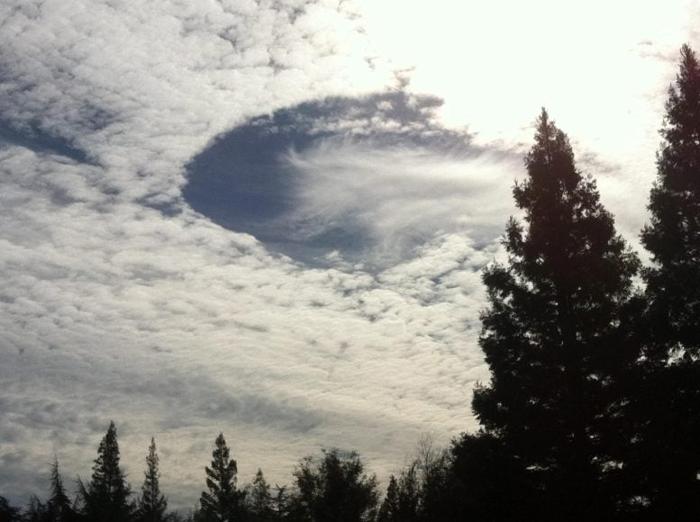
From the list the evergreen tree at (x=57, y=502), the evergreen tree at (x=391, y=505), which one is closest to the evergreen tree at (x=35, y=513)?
the evergreen tree at (x=57, y=502)

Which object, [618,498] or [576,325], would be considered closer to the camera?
[618,498]

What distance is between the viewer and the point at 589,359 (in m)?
18.6

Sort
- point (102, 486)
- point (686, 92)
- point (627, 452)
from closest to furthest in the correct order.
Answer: point (627, 452) < point (686, 92) < point (102, 486)

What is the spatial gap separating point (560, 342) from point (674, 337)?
124 inches

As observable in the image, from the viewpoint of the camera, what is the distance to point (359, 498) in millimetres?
46969

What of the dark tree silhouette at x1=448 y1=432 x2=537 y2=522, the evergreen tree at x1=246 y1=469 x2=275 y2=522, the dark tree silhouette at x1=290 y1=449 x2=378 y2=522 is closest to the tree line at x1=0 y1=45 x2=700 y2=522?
the dark tree silhouette at x1=448 y1=432 x2=537 y2=522

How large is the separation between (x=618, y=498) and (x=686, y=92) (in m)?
11.2

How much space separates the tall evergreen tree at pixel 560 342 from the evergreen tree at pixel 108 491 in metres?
69.3

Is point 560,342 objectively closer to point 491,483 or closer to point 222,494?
point 491,483

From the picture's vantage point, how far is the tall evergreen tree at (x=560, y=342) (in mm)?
18125

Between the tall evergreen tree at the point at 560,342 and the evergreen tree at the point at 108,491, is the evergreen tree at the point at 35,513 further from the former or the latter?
the tall evergreen tree at the point at 560,342

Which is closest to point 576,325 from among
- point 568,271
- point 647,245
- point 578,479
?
point 568,271

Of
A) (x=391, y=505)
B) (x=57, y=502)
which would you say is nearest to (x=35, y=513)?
(x=57, y=502)

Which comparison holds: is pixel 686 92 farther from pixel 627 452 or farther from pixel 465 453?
pixel 465 453
